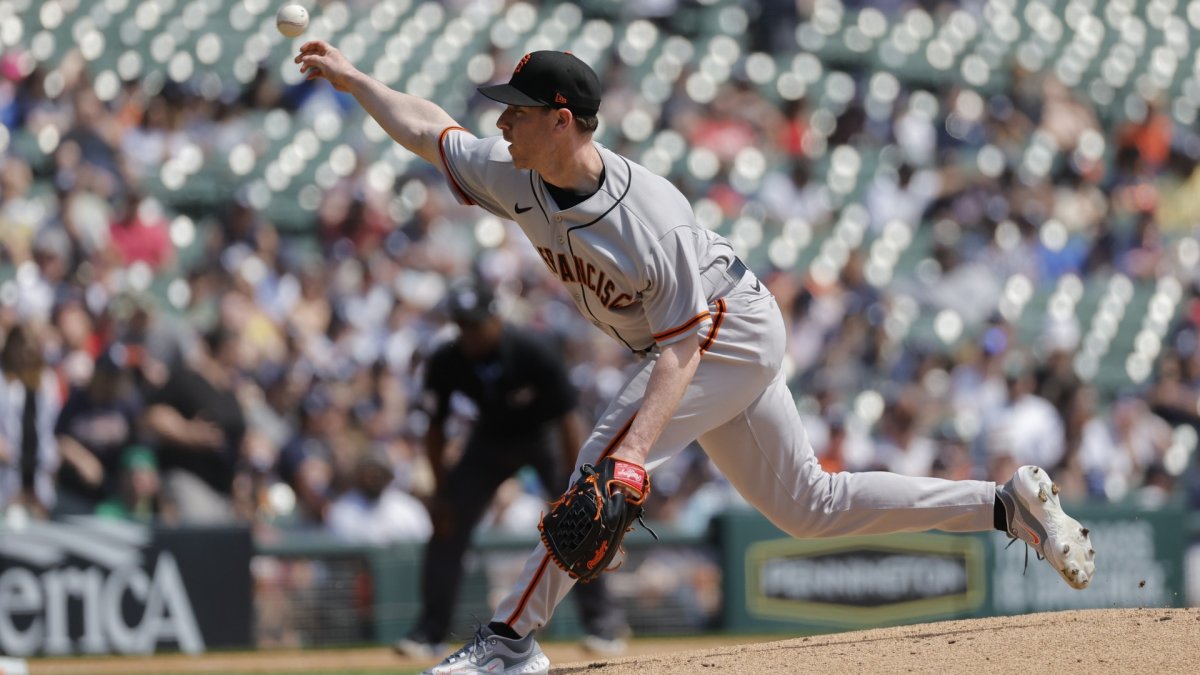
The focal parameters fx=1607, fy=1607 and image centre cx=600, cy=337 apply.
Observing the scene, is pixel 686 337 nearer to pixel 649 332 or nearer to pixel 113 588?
pixel 649 332

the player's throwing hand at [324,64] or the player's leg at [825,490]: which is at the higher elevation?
the player's throwing hand at [324,64]

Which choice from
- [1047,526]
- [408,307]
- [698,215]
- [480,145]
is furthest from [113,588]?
[698,215]

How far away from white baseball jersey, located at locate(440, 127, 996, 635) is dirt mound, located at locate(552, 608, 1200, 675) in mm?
378

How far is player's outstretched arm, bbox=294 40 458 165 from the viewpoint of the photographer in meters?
5.04

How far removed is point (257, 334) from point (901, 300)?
5.67 meters

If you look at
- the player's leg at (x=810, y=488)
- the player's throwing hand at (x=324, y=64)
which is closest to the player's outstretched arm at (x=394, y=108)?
the player's throwing hand at (x=324, y=64)

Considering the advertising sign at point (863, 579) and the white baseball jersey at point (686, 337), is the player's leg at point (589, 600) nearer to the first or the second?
the advertising sign at point (863, 579)

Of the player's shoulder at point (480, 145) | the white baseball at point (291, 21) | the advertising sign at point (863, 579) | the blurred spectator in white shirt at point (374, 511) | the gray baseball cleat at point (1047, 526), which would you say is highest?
the white baseball at point (291, 21)

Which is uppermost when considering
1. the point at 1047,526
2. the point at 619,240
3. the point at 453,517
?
the point at 619,240

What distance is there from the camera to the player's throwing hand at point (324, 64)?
509 centimetres

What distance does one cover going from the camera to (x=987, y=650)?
16.4 ft

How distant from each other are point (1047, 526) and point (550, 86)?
2.16 meters

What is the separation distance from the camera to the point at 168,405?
31.6ft

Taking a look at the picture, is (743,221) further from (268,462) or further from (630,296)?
(630,296)
